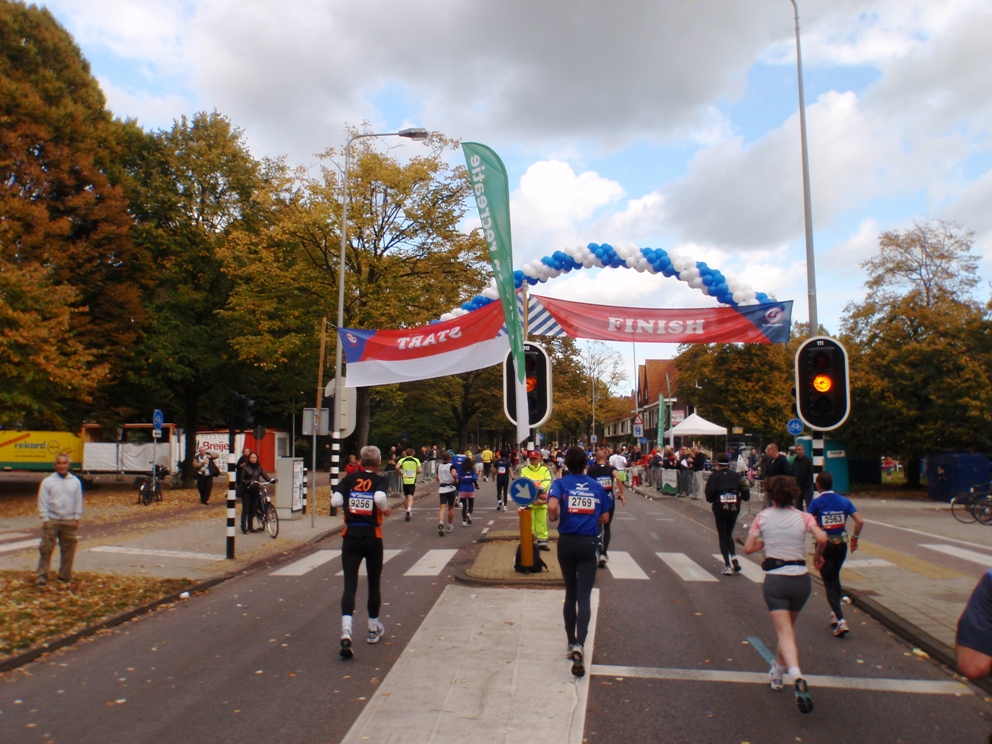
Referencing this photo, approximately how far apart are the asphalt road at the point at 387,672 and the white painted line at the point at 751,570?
1071 millimetres

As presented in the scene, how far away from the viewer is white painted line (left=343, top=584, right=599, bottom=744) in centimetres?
508

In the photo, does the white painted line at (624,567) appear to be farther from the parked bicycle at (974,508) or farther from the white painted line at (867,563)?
the parked bicycle at (974,508)

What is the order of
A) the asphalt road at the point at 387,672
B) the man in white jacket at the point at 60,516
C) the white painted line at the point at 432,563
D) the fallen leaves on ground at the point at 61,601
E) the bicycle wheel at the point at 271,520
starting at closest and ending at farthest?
1. the asphalt road at the point at 387,672
2. the fallen leaves on ground at the point at 61,601
3. the man in white jacket at the point at 60,516
4. the white painted line at the point at 432,563
5. the bicycle wheel at the point at 271,520

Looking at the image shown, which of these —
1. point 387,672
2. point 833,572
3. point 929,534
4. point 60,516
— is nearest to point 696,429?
point 929,534

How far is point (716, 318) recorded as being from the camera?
1312cm

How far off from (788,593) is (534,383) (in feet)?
19.3

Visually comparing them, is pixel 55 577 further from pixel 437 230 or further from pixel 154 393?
pixel 154 393

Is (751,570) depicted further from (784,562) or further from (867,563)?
(784,562)

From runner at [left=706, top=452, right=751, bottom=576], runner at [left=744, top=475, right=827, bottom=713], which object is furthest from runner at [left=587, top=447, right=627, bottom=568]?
runner at [left=744, top=475, right=827, bottom=713]

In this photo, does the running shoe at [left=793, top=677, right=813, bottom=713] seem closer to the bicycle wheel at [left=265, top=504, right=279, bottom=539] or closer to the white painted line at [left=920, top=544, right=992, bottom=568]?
the white painted line at [left=920, top=544, right=992, bottom=568]

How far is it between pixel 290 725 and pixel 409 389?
1729 inches

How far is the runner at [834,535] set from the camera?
7820mm

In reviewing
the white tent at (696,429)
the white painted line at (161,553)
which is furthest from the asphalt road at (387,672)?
the white tent at (696,429)

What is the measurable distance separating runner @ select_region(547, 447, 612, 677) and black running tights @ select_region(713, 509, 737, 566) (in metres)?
5.28
